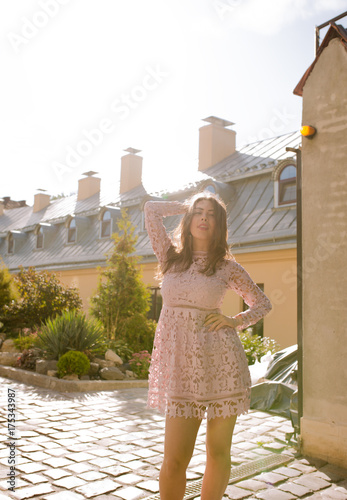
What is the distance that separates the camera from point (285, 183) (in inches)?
522

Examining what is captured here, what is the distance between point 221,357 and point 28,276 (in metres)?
10.7

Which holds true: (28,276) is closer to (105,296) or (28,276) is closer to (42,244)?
(105,296)

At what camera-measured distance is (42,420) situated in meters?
5.77

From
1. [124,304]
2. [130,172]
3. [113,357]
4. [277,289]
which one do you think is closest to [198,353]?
[113,357]

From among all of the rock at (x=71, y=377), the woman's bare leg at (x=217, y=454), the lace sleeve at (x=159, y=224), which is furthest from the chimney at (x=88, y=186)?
the woman's bare leg at (x=217, y=454)

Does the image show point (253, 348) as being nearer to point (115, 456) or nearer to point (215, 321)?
point (115, 456)

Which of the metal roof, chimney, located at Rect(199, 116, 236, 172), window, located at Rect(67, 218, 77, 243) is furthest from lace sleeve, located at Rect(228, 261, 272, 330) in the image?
window, located at Rect(67, 218, 77, 243)

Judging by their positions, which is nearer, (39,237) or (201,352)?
(201,352)

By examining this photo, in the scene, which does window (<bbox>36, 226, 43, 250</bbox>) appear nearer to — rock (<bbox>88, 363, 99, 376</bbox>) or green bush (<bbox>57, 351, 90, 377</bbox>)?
rock (<bbox>88, 363, 99, 376</bbox>)

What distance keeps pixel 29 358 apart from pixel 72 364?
1.45 meters

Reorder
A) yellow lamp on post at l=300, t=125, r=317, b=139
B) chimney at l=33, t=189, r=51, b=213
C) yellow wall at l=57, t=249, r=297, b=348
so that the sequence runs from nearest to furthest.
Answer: yellow lamp on post at l=300, t=125, r=317, b=139 → yellow wall at l=57, t=249, r=297, b=348 → chimney at l=33, t=189, r=51, b=213

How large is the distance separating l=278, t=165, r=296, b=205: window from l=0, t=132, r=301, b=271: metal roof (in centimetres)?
27

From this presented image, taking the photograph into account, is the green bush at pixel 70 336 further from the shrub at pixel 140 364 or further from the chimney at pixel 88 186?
the chimney at pixel 88 186

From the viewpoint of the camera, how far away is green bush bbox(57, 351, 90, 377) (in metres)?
8.63
